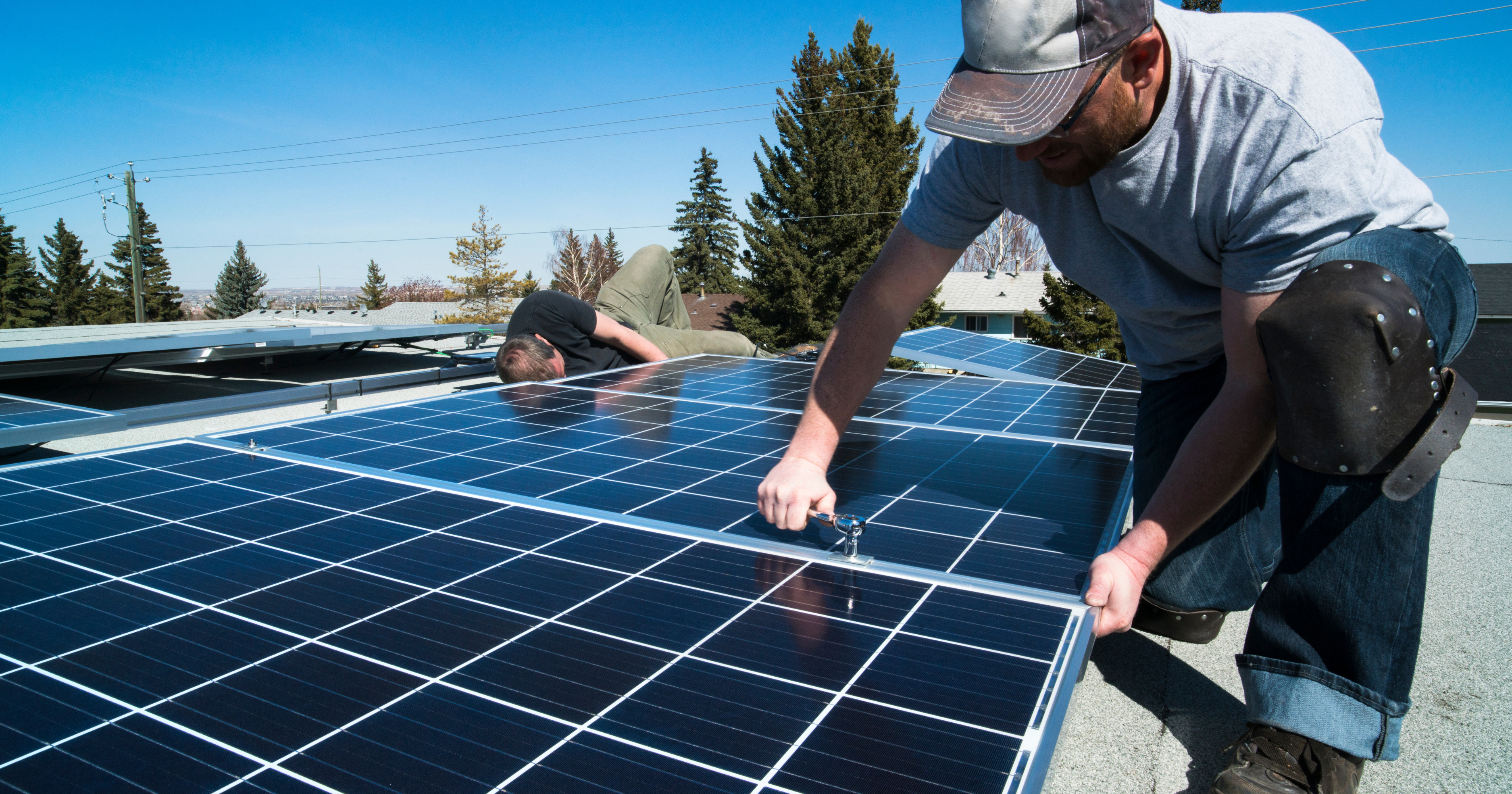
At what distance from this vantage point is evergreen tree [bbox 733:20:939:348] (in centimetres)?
3834

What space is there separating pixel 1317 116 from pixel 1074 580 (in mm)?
1332

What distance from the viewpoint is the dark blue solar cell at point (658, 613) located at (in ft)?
6.25

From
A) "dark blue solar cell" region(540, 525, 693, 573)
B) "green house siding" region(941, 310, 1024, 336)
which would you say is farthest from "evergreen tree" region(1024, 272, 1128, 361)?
"dark blue solar cell" region(540, 525, 693, 573)

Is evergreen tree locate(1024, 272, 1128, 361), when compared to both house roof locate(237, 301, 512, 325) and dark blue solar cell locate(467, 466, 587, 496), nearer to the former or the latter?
dark blue solar cell locate(467, 466, 587, 496)

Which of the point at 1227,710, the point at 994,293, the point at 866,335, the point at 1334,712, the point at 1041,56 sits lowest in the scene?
the point at 1227,710

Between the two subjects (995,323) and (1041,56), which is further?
(995,323)

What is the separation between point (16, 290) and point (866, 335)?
62.9 m

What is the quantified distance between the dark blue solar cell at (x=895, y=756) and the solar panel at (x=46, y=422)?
4.96 meters

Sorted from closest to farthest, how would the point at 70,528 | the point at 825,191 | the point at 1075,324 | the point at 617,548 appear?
1. the point at 617,548
2. the point at 70,528
3. the point at 1075,324
4. the point at 825,191

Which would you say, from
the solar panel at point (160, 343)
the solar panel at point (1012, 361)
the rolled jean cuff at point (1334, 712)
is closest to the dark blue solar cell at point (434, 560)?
the rolled jean cuff at point (1334, 712)

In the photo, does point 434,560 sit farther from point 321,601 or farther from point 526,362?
point 526,362

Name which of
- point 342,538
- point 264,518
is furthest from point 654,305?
point 342,538

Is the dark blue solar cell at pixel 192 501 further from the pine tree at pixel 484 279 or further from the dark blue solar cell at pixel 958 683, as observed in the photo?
the pine tree at pixel 484 279

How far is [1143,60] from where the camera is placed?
205 centimetres
